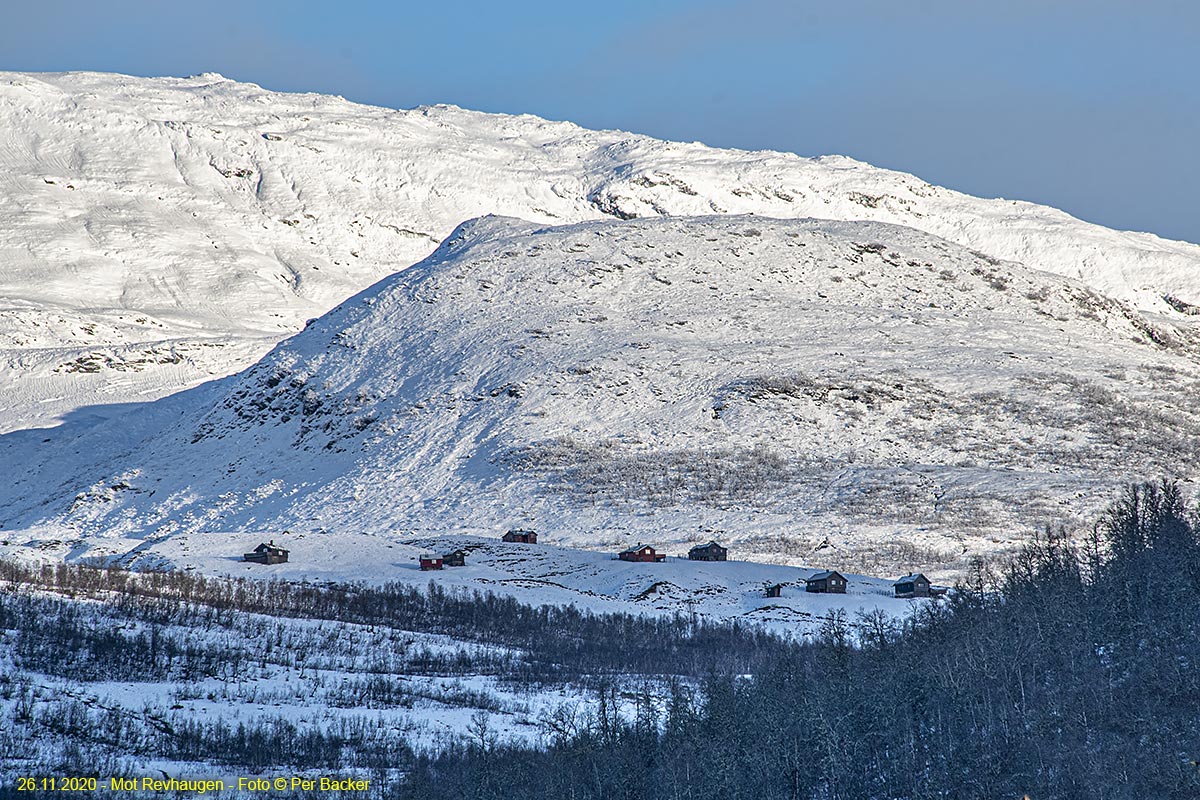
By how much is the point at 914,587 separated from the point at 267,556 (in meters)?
44.3

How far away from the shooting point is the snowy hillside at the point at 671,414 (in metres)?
109

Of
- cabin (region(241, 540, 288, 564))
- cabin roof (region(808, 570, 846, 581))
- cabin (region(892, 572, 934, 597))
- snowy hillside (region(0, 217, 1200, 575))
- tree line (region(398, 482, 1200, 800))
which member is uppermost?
snowy hillside (region(0, 217, 1200, 575))

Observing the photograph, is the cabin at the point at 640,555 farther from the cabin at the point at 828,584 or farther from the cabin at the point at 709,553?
the cabin at the point at 828,584

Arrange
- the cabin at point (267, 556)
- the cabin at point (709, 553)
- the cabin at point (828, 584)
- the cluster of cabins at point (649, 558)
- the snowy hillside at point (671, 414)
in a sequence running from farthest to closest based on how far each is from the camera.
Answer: the snowy hillside at point (671, 414)
the cabin at point (709, 553)
the cabin at point (267, 556)
the cluster of cabins at point (649, 558)
the cabin at point (828, 584)

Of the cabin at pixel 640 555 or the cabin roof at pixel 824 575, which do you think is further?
the cabin at pixel 640 555

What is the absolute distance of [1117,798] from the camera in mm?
35344

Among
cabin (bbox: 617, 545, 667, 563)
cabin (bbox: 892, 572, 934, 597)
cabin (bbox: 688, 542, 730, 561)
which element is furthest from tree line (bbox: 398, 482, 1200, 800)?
cabin (bbox: 688, 542, 730, 561)

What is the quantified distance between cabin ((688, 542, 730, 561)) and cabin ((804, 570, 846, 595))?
10.5m

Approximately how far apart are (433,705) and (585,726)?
7.53 meters

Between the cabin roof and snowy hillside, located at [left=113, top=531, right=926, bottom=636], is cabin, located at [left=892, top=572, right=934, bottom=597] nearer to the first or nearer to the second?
snowy hillside, located at [left=113, top=531, right=926, bottom=636]

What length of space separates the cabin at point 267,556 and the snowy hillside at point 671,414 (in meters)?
12.9

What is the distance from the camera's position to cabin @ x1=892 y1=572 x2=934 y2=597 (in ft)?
271

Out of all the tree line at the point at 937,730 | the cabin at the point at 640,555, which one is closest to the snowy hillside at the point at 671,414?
the cabin at the point at 640,555

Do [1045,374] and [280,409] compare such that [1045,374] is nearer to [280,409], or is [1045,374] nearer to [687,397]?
[687,397]
